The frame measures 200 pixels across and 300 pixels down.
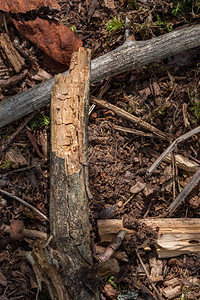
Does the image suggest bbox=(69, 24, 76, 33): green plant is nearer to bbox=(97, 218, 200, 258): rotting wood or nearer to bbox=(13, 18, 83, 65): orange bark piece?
bbox=(13, 18, 83, 65): orange bark piece

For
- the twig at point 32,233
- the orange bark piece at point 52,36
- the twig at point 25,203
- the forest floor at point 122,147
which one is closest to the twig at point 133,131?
the forest floor at point 122,147

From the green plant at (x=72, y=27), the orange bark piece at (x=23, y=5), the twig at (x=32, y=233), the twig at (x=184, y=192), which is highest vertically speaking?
the orange bark piece at (x=23, y=5)

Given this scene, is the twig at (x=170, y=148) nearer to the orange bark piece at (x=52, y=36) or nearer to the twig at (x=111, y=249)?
the twig at (x=111, y=249)

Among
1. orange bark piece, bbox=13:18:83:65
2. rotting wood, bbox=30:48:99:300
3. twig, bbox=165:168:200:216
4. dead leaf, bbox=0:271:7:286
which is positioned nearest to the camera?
rotting wood, bbox=30:48:99:300

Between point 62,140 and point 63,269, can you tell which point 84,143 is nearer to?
point 62,140

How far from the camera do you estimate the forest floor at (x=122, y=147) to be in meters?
3.18

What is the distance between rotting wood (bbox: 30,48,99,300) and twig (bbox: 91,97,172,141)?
17.8 inches

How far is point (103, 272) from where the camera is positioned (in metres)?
2.46

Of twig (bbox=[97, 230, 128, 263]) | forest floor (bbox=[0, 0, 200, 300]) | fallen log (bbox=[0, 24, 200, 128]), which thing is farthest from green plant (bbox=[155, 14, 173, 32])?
twig (bbox=[97, 230, 128, 263])

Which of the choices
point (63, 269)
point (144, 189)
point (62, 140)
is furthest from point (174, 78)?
point (63, 269)

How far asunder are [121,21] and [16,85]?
1.45 metres

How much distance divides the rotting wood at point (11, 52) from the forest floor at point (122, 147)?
89mm

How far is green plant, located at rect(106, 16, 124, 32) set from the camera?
341cm

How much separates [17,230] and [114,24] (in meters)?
2.59
